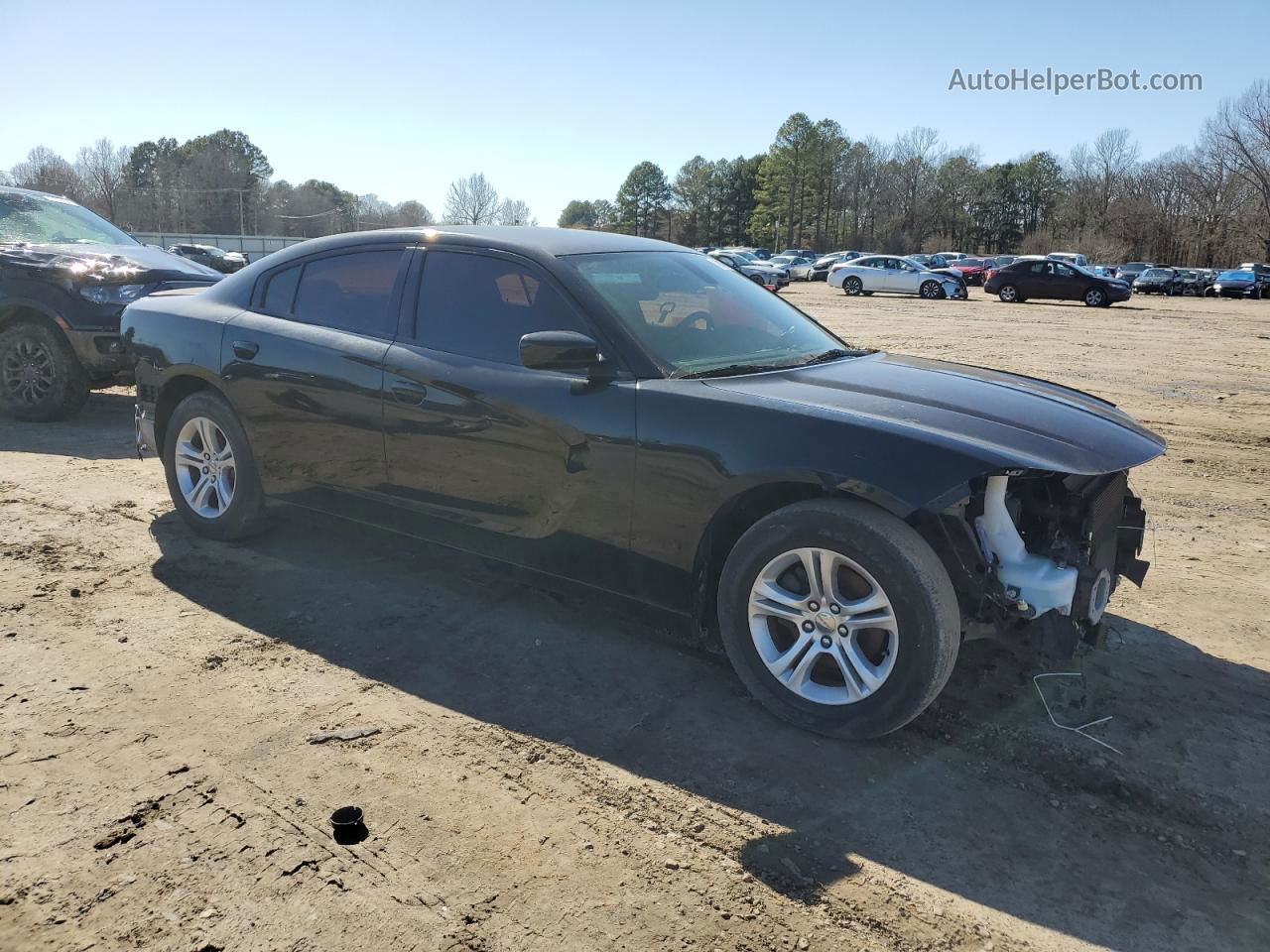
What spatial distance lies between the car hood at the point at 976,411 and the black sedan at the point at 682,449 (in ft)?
0.05

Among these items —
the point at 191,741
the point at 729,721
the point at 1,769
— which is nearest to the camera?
the point at 1,769

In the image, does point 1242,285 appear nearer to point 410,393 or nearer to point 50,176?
point 410,393

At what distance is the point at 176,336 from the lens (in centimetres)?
489

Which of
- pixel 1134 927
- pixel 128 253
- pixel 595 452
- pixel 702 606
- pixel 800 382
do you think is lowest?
pixel 1134 927

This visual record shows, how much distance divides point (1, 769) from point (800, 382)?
2.98 m

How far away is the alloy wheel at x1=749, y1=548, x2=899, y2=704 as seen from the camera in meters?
3.00

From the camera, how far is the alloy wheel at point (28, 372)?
774 cm

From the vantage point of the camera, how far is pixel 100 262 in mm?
7828

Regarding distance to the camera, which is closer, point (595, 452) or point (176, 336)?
point (595, 452)

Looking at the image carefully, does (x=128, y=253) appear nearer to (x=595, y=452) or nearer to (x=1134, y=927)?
(x=595, y=452)

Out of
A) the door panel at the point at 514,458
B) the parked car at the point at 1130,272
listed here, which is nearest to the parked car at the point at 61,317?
the door panel at the point at 514,458

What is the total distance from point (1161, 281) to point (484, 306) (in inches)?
2027

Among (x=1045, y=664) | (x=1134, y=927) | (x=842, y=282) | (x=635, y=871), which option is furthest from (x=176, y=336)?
(x=842, y=282)

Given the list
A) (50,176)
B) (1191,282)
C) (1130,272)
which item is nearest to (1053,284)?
(1191,282)
